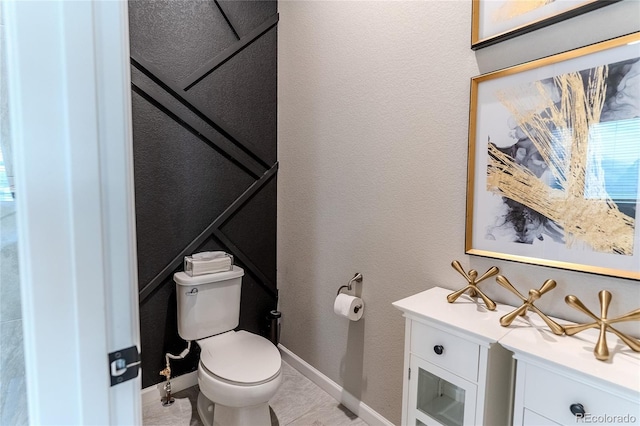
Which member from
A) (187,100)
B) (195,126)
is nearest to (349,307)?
(195,126)

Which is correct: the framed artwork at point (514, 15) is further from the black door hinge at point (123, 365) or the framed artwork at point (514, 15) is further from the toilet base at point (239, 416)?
the toilet base at point (239, 416)

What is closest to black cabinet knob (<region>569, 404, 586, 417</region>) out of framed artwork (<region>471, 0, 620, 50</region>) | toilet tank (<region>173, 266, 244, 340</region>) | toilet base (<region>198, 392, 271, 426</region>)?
framed artwork (<region>471, 0, 620, 50</region>)

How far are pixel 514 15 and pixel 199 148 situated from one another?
1.79 m

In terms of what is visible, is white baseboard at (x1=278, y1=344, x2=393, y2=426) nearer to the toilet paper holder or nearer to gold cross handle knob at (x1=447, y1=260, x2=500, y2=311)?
the toilet paper holder

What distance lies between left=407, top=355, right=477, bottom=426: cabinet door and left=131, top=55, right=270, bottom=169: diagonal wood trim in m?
1.73

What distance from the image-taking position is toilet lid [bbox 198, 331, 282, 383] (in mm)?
1633

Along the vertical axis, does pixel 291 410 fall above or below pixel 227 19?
below

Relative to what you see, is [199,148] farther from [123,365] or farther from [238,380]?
[123,365]

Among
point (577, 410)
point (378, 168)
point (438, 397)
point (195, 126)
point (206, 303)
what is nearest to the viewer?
point (577, 410)

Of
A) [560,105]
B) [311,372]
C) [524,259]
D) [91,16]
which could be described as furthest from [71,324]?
[311,372]

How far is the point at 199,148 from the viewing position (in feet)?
7.10

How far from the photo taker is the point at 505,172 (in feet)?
4.22

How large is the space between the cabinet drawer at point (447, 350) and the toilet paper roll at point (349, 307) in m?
0.52

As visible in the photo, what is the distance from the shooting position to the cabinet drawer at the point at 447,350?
1127 millimetres
